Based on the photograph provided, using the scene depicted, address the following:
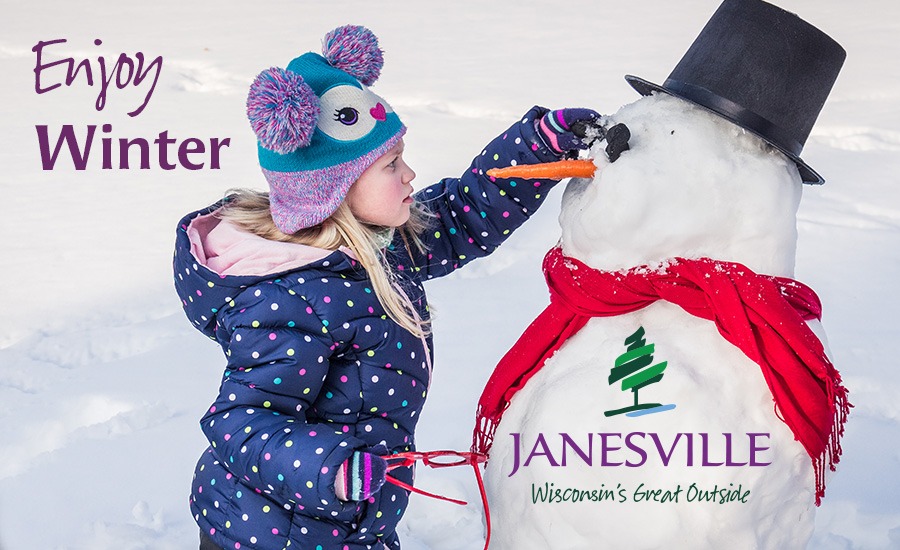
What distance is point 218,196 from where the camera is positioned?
3.21 metres

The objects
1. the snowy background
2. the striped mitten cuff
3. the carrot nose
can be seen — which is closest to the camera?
the striped mitten cuff

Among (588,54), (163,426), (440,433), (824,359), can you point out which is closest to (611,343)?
(824,359)

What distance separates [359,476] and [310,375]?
15cm

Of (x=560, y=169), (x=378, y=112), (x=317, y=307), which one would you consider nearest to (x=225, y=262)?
(x=317, y=307)

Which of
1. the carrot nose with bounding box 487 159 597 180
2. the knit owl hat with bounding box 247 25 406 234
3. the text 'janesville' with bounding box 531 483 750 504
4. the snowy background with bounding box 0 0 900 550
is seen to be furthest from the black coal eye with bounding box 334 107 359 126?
the snowy background with bounding box 0 0 900 550

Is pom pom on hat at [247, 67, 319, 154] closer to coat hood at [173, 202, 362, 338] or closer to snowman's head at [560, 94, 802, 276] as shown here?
coat hood at [173, 202, 362, 338]

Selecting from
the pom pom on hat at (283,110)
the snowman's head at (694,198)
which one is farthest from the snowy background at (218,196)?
the pom pom on hat at (283,110)

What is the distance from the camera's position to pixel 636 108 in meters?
1.13

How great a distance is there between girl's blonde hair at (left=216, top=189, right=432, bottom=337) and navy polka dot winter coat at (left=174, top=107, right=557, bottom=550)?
18 millimetres

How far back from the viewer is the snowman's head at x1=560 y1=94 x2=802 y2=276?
106cm

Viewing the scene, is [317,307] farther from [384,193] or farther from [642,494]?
[642,494]

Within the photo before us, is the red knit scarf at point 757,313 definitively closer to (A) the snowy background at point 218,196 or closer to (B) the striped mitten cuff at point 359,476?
(B) the striped mitten cuff at point 359,476

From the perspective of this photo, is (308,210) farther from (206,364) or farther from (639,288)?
(206,364)

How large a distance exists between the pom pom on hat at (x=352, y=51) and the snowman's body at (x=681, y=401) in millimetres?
319
